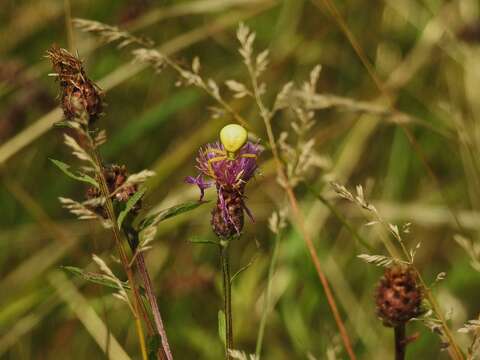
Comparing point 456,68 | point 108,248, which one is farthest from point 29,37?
point 456,68

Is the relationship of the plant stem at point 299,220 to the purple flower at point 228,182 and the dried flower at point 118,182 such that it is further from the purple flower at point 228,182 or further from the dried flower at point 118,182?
the dried flower at point 118,182

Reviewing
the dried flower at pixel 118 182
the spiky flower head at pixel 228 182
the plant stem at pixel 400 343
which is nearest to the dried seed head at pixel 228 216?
the spiky flower head at pixel 228 182

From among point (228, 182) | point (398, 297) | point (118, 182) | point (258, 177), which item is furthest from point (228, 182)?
point (258, 177)

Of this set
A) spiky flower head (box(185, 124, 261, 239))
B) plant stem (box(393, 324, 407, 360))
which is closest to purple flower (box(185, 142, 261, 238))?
spiky flower head (box(185, 124, 261, 239))

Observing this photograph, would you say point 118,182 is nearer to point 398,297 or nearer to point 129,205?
point 129,205

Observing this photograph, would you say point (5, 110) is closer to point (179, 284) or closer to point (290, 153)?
point (179, 284)

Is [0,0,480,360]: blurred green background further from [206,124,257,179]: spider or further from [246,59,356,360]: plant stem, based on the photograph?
[206,124,257,179]: spider
